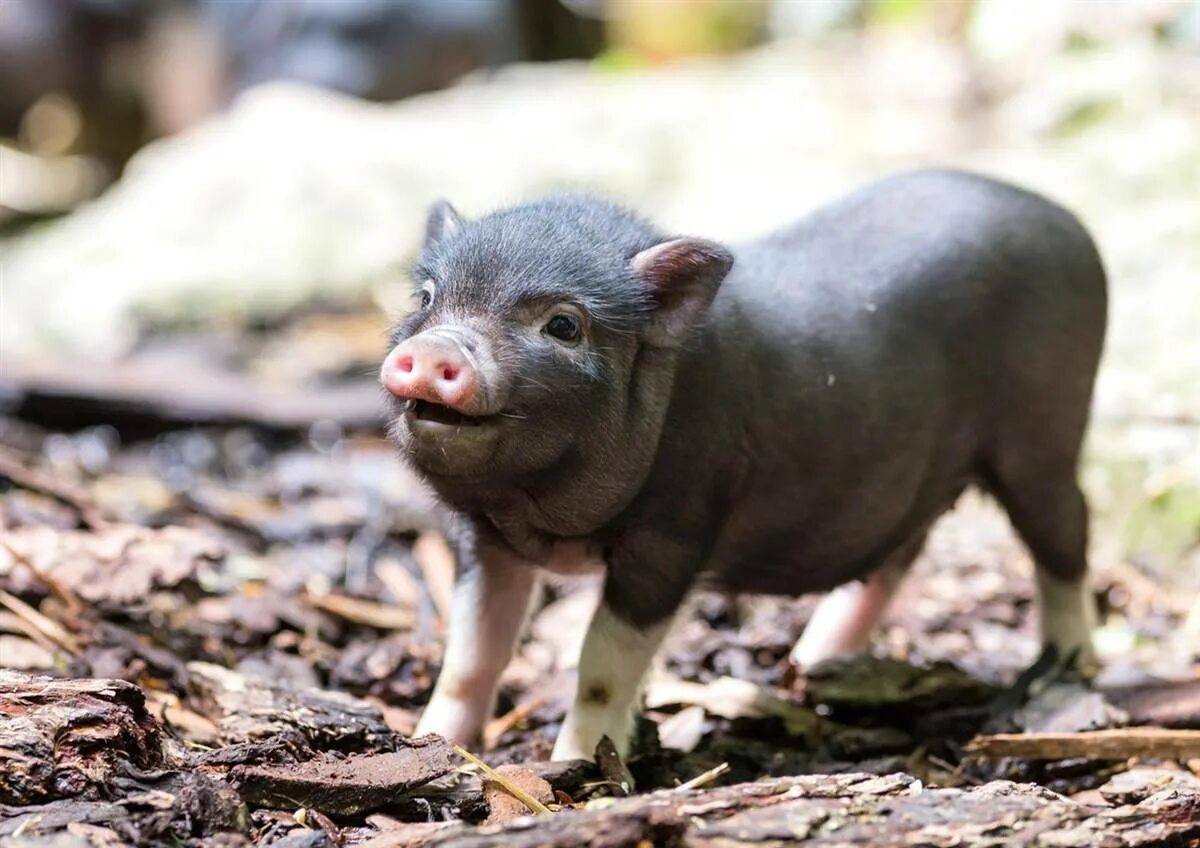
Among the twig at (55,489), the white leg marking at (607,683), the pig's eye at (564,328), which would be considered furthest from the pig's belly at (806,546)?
the twig at (55,489)

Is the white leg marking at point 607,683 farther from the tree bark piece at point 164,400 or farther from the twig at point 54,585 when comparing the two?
the tree bark piece at point 164,400

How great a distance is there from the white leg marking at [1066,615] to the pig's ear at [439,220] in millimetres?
2566

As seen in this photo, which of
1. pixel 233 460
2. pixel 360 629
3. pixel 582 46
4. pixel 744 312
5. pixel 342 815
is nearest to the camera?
pixel 342 815

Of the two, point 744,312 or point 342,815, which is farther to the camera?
point 744,312

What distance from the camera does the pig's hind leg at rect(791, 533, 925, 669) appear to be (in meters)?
5.30

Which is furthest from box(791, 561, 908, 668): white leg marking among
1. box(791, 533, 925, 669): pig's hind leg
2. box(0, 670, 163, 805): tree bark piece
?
box(0, 670, 163, 805): tree bark piece

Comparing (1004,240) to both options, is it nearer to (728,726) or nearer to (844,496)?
(844,496)

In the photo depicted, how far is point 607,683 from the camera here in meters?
4.12

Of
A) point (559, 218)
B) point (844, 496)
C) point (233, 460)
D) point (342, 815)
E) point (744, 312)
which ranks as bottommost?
point (233, 460)

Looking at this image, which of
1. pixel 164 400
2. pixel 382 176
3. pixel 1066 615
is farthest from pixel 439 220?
pixel 382 176

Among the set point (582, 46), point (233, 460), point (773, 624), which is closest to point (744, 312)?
point (773, 624)

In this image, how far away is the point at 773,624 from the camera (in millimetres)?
5641

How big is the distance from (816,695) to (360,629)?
1.76m

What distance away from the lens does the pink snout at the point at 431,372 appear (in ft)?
10.9
